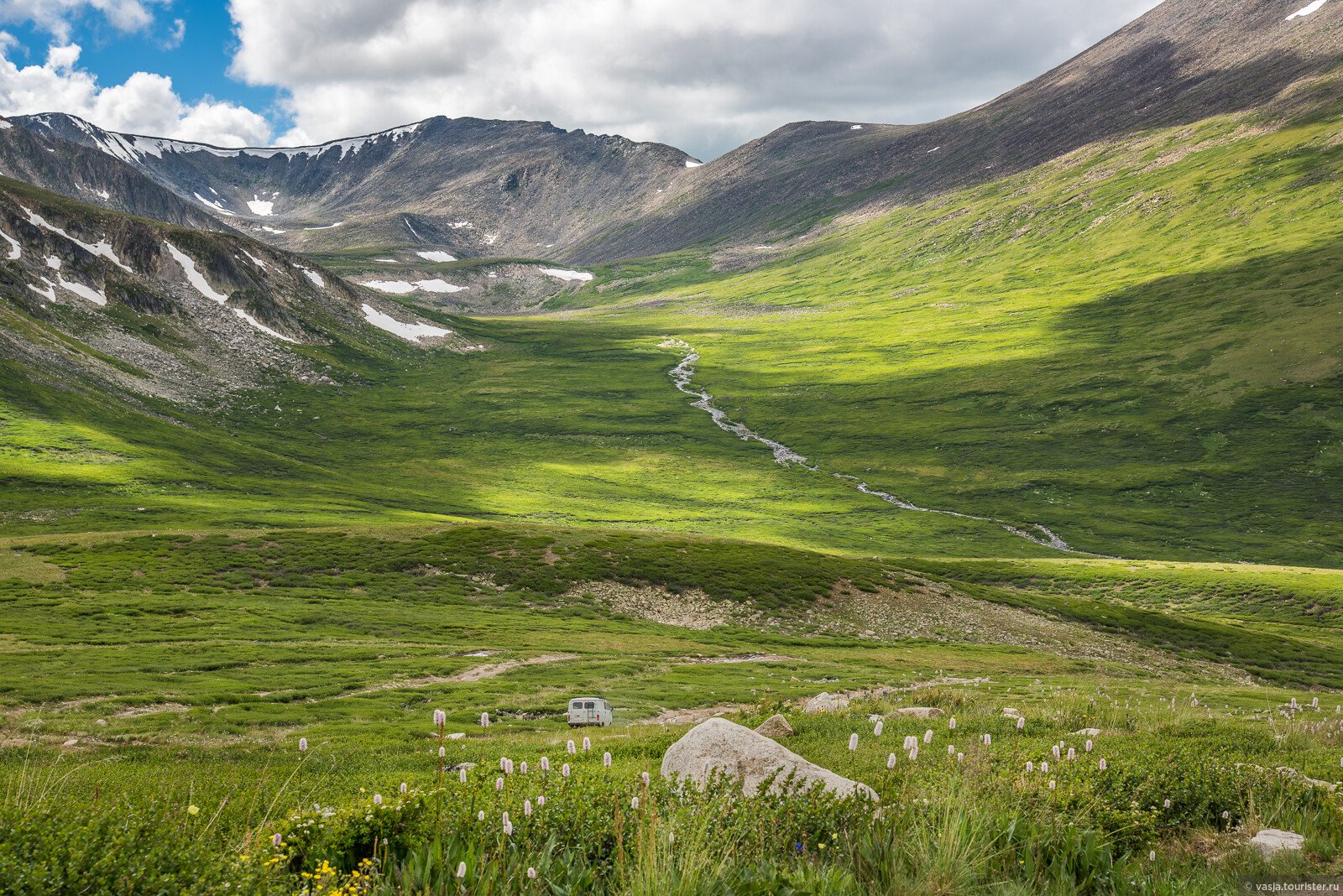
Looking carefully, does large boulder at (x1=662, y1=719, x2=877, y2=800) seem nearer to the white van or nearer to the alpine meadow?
the alpine meadow

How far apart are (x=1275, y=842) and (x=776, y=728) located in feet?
33.6

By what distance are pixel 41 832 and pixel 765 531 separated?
99.3 m

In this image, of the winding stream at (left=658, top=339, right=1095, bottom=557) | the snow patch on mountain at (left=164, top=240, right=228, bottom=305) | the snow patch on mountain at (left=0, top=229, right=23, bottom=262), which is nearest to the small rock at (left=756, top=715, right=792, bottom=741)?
the winding stream at (left=658, top=339, right=1095, bottom=557)

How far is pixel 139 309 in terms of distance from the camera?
16212 cm

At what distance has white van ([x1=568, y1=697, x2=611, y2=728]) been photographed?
2483 centimetres

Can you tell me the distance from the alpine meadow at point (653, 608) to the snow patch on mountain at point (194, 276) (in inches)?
33.7

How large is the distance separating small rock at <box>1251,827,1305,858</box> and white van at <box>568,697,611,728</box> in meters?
18.8

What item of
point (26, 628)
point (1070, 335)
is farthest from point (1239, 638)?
point (1070, 335)

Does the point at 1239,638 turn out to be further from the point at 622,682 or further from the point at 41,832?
the point at 41,832

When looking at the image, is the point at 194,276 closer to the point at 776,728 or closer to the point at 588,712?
the point at 588,712

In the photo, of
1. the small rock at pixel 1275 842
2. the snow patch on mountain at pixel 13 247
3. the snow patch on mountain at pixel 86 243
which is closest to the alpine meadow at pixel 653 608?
the small rock at pixel 1275 842

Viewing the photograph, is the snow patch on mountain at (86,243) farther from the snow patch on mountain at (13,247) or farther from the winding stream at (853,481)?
the winding stream at (853,481)

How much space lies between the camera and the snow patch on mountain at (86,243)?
162 metres

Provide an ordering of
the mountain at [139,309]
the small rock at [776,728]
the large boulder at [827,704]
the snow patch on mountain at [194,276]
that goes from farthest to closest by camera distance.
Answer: the snow patch on mountain at [194,276] → the mountain at [139,309] → the large boulder at [827,704] → the small rock at [776,728]
